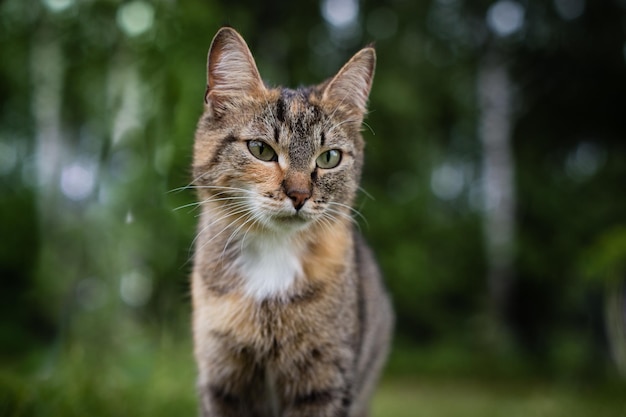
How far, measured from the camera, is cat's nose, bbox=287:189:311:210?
7.96 feet

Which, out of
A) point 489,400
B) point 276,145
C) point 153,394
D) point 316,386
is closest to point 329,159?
point 276,145

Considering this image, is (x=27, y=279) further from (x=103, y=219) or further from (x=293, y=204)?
(x=293, y=204)

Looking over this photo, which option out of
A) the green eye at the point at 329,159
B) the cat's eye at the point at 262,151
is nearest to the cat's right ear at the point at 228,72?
the cat's eye at the point at 262,151

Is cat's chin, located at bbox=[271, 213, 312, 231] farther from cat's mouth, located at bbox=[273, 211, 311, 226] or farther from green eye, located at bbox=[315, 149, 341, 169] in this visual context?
green eye, located at bbox=[315, 149, 341, 169]

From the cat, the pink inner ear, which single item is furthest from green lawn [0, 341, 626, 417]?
the pink inner ear

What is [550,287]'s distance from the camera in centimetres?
1083

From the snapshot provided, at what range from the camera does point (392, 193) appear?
10.9 metres

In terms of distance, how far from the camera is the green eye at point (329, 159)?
2641 mm

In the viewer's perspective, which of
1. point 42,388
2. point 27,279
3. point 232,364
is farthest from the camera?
point 27,279

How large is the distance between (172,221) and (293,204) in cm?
114

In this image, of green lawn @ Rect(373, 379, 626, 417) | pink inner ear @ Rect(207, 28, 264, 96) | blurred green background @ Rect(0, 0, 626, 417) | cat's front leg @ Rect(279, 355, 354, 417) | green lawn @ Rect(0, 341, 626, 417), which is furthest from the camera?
green lawn @ Rect(373, 379, 626, 417)

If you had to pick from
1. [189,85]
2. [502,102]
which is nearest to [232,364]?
[189,85]

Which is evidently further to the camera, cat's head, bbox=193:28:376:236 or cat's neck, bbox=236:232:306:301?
cat's neck, bbox=236:232:306:301

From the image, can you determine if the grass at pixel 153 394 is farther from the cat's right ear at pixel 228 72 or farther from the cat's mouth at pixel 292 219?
the cat's right ear at pixel 228 72
